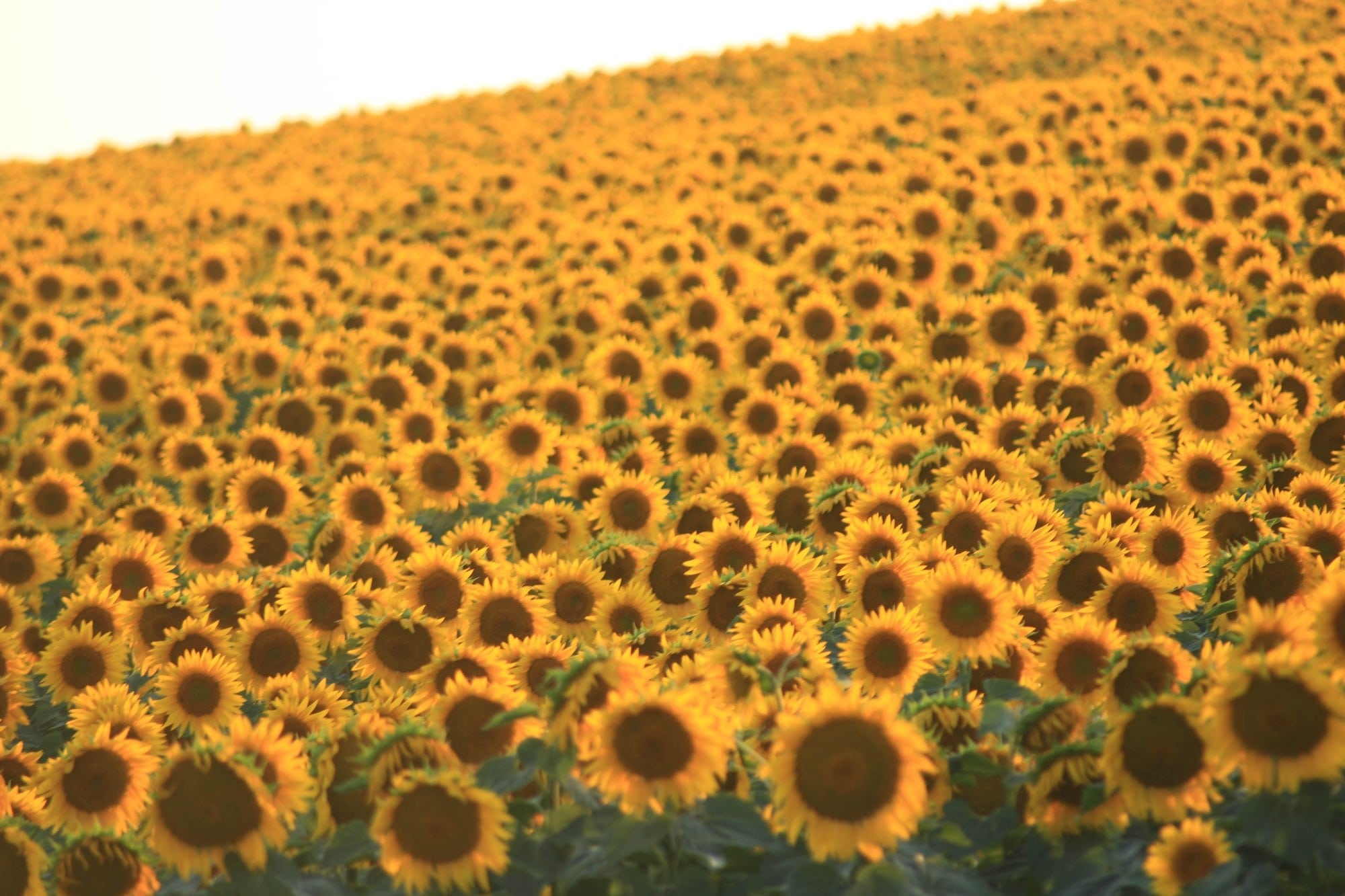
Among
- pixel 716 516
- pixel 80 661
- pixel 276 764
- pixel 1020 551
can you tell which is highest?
pixel 1020 551

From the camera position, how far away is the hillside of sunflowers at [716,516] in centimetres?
468

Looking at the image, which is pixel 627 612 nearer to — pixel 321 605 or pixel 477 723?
pixel 321 605

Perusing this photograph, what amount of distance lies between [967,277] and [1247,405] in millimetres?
5040

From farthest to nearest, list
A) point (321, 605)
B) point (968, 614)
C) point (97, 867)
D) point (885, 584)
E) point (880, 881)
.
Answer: point (321, 605) < point (885, 584) < point (968, 614) < point (97, 867) < point (880, 881)

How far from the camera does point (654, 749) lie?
15.3 ft

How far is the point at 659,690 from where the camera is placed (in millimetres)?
5324

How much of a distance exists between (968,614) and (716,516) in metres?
2.56

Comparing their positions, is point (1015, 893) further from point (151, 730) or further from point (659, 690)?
Answer: point (151, 730)

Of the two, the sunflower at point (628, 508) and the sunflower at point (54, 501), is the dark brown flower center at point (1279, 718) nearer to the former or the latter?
the sunflower at point (628, 508)

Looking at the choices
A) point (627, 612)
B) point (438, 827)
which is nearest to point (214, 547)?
point (627, 612)

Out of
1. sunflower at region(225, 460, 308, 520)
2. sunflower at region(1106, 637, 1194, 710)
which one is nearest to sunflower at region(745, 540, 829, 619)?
sunflower at region(1106, 637, 1194, 710)

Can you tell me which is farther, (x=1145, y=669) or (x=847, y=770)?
(x=1145, y=669)

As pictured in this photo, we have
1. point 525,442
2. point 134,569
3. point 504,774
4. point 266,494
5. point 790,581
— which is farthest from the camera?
point 525,442

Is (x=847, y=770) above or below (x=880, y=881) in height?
above
